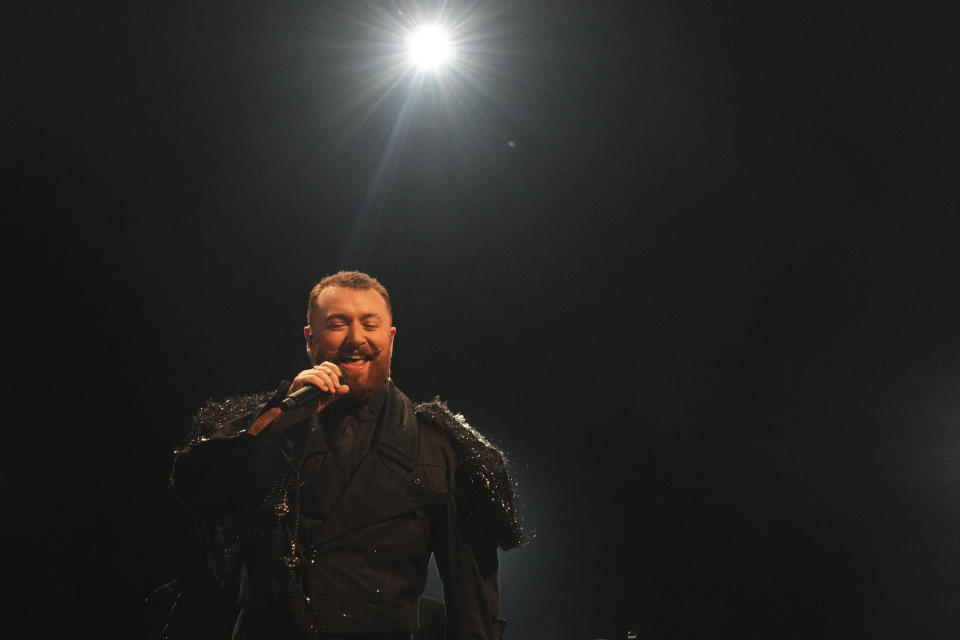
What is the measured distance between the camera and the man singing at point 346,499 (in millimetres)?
1393

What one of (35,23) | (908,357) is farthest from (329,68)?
(908,357)

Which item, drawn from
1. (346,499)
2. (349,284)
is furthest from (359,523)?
(349,284)

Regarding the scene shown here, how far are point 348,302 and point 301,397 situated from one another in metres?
0.39

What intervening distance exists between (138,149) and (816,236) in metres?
3.42

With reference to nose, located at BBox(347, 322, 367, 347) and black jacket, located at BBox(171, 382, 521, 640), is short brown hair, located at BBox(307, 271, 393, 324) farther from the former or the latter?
black jacket, located at BBox(171, 382, 521, 640)

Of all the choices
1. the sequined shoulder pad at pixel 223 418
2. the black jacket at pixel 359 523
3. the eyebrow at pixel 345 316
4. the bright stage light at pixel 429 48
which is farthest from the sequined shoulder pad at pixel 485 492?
the bright stage light at pixel 429 48

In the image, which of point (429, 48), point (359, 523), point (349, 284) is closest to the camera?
point (359, 523)

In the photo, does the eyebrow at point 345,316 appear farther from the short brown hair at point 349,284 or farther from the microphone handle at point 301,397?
the microphone handle at point 301,397

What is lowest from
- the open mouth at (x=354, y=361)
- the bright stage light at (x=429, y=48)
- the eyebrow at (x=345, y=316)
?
the open mouth at (x=354, y=361)

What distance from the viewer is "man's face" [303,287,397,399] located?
1640 mm

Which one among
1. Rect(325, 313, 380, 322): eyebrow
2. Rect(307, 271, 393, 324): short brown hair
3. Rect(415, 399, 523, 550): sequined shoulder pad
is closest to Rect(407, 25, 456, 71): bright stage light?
Rect(307, 271, 393, 324): short brown hair

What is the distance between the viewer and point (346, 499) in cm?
149

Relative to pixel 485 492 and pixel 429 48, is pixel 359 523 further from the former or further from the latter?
pixel 429 48

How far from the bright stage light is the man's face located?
1.83 m
